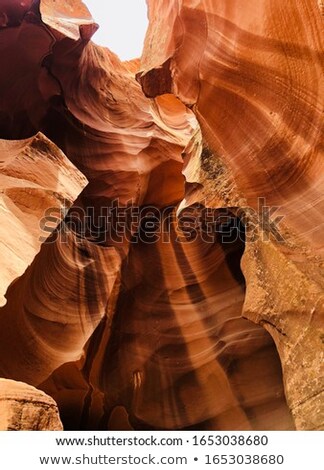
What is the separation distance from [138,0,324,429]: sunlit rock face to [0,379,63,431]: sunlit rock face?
5.12 feet

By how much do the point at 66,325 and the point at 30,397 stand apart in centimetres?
319

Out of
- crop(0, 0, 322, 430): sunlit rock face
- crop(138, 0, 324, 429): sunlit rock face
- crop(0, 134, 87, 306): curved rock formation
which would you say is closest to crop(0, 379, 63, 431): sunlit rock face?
crop(0, 134, 87, 306): curved rock formation

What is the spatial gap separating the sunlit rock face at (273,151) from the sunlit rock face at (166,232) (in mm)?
15

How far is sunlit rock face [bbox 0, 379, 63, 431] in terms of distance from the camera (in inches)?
118

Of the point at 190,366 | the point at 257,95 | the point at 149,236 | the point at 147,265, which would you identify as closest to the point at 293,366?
the point at 257,95

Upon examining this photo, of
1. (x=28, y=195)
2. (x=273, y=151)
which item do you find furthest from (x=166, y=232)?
(x=273, y=151)

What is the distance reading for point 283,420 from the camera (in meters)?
5.47

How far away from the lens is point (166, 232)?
25.1 feet

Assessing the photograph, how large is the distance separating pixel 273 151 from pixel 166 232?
10.7ft

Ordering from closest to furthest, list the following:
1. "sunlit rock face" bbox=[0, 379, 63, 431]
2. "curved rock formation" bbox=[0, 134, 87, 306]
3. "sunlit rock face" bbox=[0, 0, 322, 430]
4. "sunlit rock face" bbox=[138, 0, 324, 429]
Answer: "sunlit rock face" bbox=[0, 379, 63, 431]
"sunlit rock face" bbox=[138, 0, 324, 429]
"sunlit rock face" bbox=[0, 0, 322, 430]
"curved rock formation" bbox=[0, 134, 87, 306]

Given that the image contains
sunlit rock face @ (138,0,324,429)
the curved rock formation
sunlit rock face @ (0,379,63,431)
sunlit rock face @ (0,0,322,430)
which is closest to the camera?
sunlit rock face @ (0,379,63,431)

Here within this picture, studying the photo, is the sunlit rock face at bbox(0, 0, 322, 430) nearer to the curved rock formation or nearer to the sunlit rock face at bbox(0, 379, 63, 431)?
the curved rock formation

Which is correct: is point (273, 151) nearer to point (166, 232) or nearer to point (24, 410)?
point (24, 410)

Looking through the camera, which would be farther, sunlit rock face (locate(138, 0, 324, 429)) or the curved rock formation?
the curved rock formation
